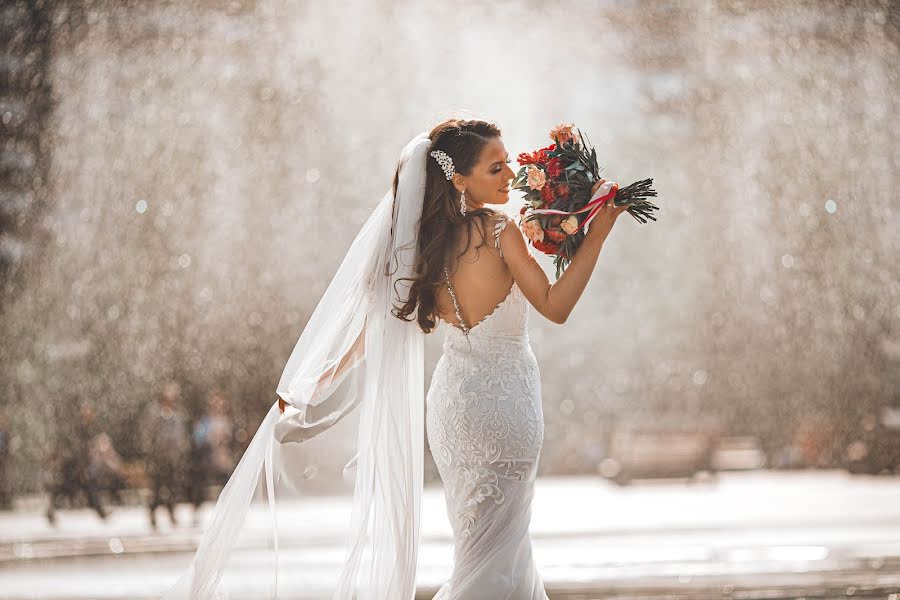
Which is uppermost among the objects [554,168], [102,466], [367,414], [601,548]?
[554,168]

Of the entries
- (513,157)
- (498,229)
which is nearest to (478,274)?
(498,229)

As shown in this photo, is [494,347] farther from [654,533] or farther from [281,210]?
[281,210]

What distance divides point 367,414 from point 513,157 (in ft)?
37.3

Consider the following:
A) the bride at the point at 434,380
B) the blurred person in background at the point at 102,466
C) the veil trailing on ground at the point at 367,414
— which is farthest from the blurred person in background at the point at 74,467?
the bride at the point at 434,380

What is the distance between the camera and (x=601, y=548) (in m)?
8.81

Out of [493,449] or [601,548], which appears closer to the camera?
[493,449]

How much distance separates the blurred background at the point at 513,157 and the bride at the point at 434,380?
30.7 feet

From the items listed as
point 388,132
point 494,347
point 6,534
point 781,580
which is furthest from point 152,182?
point 494,347

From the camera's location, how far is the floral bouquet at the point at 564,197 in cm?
395

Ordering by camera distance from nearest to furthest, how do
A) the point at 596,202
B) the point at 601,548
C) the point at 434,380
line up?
1. the point at 596,202
2. the point at 434,380
3. the point at 601,548

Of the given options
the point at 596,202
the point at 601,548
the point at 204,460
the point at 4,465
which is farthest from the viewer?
the point at 4,465

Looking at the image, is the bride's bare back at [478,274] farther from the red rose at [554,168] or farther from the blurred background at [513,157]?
the blurred background at [513,157]

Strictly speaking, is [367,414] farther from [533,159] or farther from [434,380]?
[533,159]

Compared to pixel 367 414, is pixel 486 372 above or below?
above
